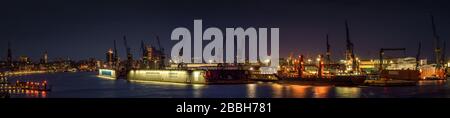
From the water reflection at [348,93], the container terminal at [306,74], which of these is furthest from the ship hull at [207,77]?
the water reflection at [348,93]

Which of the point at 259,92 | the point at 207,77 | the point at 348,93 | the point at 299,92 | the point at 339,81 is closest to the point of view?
the point at 348,93

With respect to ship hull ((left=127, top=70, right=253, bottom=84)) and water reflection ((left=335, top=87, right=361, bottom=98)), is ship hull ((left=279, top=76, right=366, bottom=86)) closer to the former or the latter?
water reflection ((left=335, top=87, right=361, bottom=98))

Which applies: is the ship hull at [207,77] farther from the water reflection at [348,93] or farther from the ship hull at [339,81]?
the water reflection at [348,93]

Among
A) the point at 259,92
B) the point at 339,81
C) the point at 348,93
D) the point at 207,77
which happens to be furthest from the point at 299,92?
the point at 207,77

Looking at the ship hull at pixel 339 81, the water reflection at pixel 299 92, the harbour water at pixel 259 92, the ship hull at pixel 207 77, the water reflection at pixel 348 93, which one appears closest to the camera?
the water reflection at pixel 348 93

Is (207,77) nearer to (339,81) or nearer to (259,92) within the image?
(339,81)

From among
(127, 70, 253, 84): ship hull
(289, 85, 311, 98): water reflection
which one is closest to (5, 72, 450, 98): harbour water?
(289, 85, 311, 98): water reflection

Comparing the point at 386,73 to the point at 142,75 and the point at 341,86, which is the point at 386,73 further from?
the point at 142,75

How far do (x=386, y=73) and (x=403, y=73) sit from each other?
248cm
